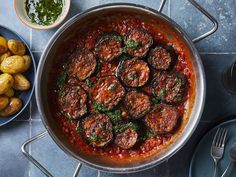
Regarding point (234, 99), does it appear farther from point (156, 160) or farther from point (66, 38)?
point (66, 38)

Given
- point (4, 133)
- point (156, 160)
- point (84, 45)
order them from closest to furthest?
point (156, 160), point (84, 45), point (4, 133)

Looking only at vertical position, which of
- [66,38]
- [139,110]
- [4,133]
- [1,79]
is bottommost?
[4,133]

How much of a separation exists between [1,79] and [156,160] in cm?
79

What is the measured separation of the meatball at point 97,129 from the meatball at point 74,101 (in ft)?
0.15

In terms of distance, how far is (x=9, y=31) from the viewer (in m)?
2.48

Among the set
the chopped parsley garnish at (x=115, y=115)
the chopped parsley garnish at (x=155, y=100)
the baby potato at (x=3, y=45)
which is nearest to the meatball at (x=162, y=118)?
the chopped parsley garnish at (x=155, y=100)

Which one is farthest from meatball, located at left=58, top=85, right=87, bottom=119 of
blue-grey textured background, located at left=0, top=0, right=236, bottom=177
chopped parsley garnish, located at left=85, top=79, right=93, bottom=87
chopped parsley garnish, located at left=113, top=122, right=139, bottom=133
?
blue-grey textured background, located at left=0, top=0, right=236, bottom=177

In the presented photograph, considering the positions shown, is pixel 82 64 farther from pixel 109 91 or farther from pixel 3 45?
pixel 3 45

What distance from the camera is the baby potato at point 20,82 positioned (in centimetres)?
243

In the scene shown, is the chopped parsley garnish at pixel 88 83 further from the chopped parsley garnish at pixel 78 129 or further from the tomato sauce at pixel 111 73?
the chopped parsley garnish at pixel 78 129

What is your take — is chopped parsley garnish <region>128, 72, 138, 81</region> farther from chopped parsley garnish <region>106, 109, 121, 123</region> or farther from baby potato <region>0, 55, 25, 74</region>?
baby potato <region>0, 55, 25, 74</region>

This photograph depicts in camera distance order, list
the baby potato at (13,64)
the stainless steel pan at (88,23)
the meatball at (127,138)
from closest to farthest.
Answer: the stainless steel pan at (88,23) → the meatball at (127,138) → the baby potato at (13,64)

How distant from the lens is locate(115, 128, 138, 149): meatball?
2268mm

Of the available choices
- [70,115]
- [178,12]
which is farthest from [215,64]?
[70,115]
